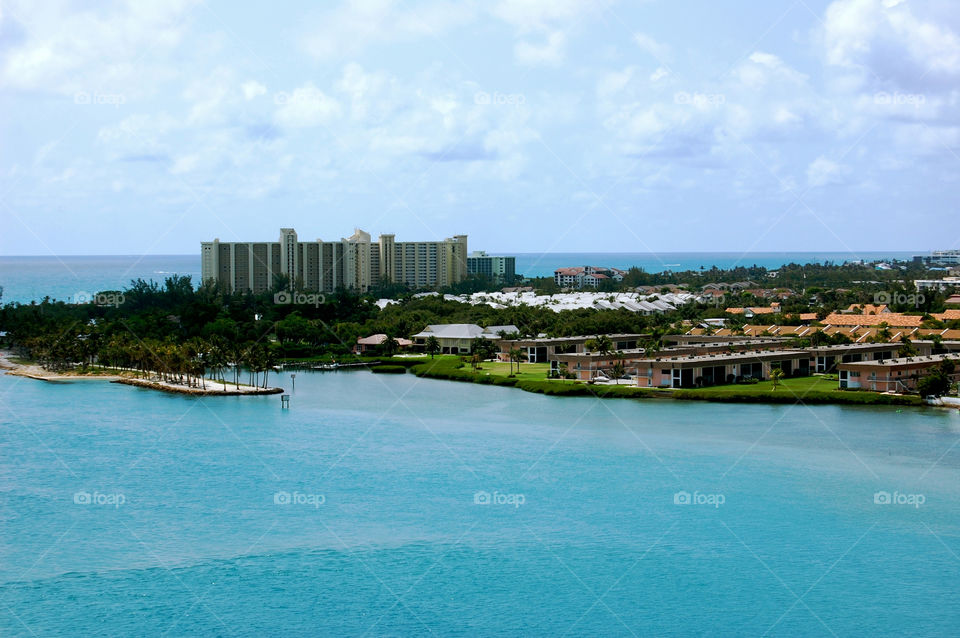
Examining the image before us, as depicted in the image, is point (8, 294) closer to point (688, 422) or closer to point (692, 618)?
point (688, 422)

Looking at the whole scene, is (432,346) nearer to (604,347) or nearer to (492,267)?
(604,347)

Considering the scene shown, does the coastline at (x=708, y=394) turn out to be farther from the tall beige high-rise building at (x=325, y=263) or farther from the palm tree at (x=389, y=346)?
the tall beige high-rise building at (x=325, y=263)

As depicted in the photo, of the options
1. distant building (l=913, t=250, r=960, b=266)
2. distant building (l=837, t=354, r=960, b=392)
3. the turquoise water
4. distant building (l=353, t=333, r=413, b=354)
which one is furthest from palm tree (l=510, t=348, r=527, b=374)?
distant building (l=913, t=250, r=960, b=266)

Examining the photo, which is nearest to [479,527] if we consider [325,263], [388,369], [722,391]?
[722,391]

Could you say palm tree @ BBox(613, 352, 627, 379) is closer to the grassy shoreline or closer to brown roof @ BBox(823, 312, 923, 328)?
the grassy shoreline

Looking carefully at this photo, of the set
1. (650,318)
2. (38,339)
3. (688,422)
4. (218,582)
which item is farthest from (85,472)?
(650,318)

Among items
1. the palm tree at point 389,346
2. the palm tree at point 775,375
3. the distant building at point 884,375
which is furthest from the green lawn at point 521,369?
the distant building at point 884,375
